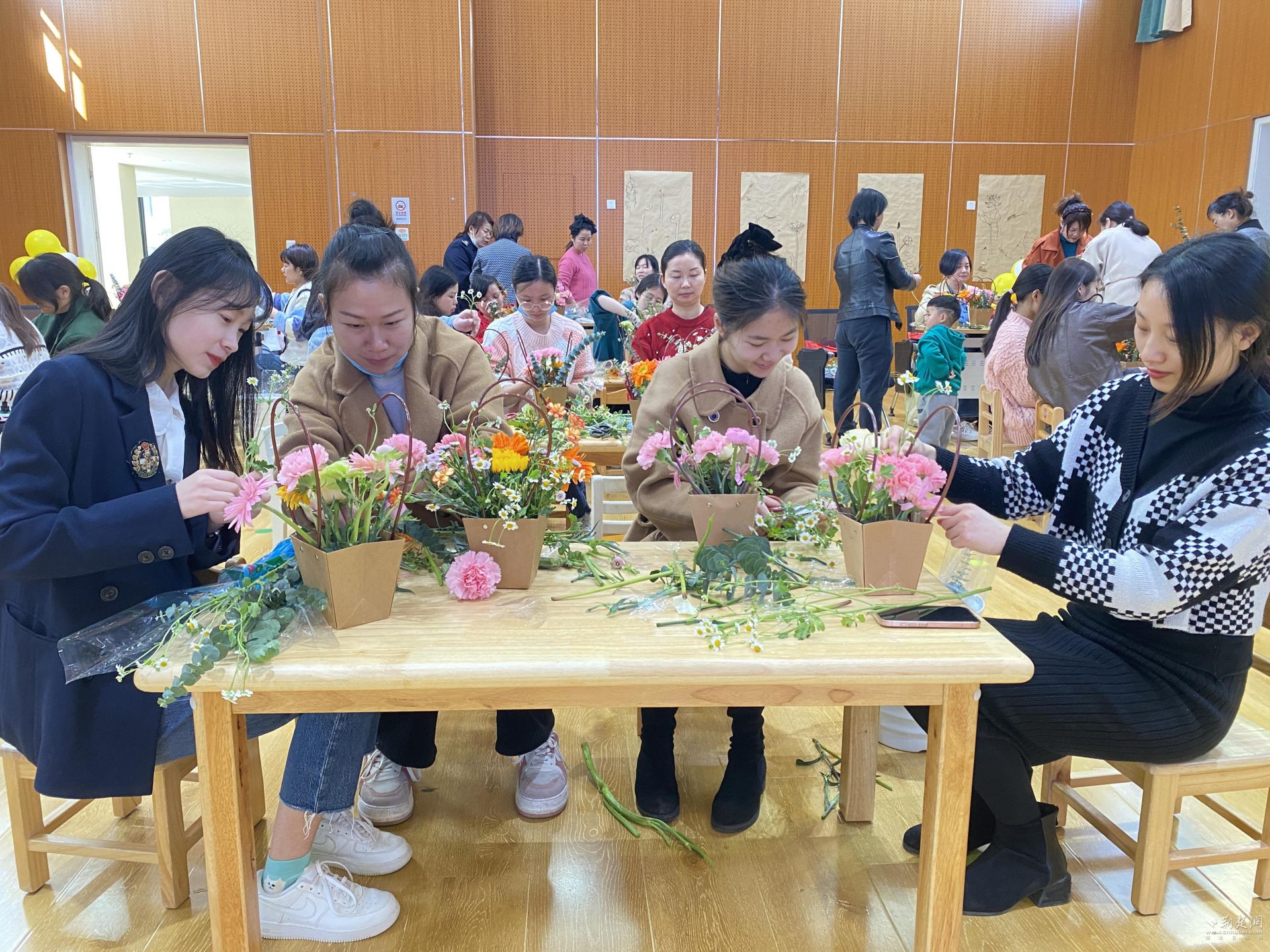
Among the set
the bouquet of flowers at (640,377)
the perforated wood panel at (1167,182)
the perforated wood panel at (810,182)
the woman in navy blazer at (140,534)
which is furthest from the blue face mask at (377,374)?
the perforated wood panel at (1167,182)

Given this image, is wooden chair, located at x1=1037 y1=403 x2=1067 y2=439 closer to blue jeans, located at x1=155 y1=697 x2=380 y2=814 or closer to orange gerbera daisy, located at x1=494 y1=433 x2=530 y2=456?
orange gerbera daisy, located at x1=494 y1=433 x2=530 y2=456

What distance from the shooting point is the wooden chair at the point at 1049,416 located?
164 inches

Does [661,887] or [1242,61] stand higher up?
[1242,61]

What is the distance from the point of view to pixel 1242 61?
8.40m

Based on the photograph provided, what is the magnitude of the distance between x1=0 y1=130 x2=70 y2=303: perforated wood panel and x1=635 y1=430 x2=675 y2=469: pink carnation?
9.23 metres

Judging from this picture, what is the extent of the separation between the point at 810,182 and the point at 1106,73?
10.9 ft

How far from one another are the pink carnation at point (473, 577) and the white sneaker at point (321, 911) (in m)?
0.69

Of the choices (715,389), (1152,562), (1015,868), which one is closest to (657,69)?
(715,389)

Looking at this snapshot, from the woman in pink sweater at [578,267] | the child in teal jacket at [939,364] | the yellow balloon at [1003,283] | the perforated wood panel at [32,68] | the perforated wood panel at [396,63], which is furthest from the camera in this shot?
the perforated wood panel at [32,68]

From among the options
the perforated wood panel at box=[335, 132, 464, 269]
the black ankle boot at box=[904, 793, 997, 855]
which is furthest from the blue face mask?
the perforated wood panel at box=[335, 132, 464, 269]

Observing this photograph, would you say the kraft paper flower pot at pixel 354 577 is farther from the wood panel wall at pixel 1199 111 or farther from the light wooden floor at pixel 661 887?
the wood panel wall at pixel 1199 111

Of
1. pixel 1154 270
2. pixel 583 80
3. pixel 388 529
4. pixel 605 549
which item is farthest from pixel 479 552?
pixel 583 80

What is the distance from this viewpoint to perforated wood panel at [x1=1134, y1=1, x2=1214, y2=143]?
884 centimetres

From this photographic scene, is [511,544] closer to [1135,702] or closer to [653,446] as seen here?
[653,446]
